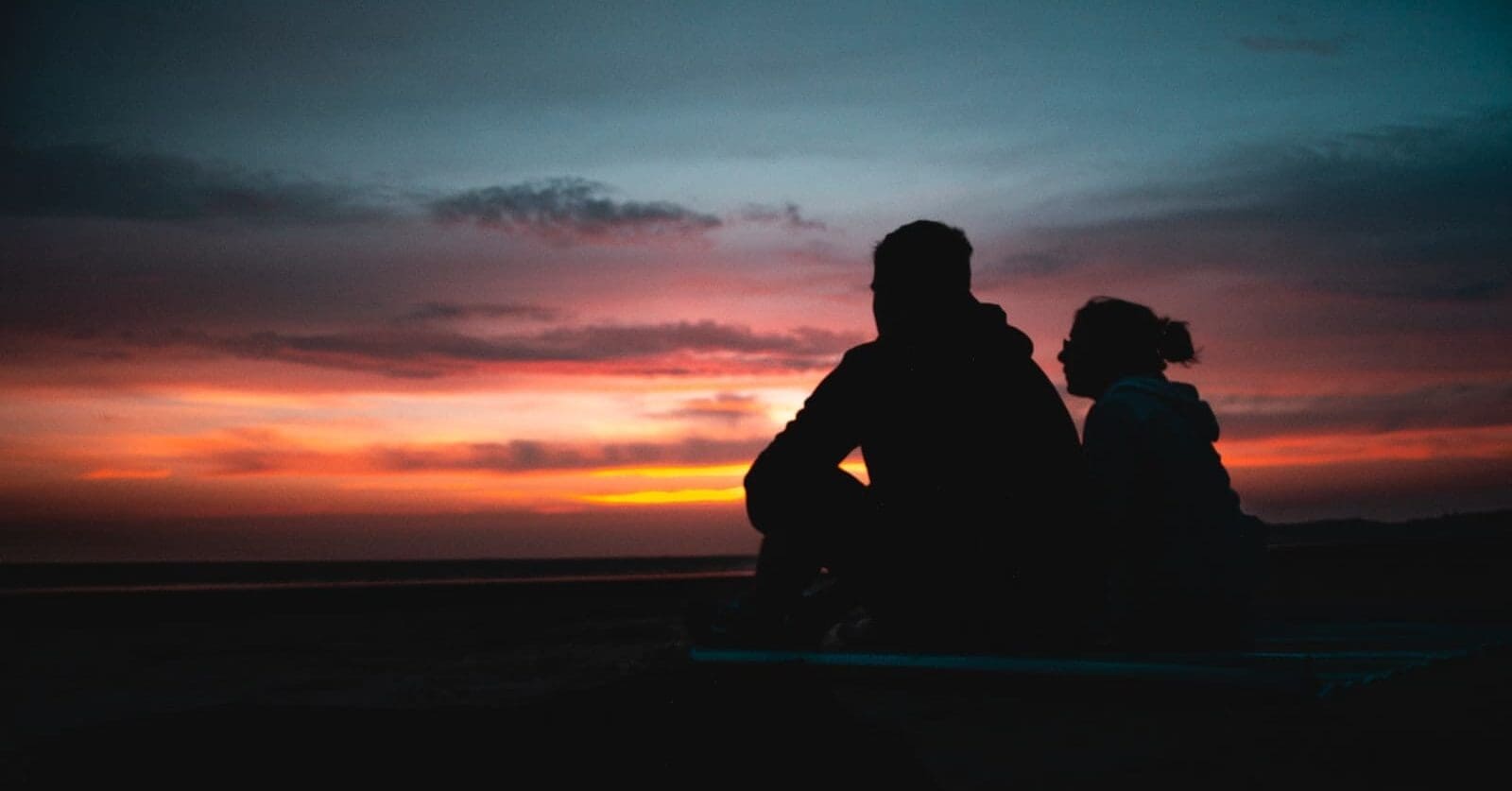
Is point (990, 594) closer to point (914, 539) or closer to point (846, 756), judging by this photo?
point (914, 539)

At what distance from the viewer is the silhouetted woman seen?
362 centimetres

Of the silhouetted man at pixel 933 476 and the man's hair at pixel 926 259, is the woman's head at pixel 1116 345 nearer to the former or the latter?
the silhouetted man at pixel 933 476

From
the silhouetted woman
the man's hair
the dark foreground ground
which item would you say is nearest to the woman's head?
the silhouetted woman

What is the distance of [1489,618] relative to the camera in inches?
264

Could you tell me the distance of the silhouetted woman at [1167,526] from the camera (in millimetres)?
3623

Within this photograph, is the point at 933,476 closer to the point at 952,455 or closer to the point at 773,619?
the point at 952,455

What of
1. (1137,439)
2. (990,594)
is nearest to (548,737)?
(990,594)

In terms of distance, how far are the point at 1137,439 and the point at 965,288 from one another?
728 mm

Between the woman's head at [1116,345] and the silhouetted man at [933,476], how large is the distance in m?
0.65

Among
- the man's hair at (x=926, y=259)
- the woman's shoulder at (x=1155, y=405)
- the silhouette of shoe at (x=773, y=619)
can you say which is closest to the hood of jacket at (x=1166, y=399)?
the woman's shoulder at (x=1155, y=405)

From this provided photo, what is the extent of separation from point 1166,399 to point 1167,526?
1.37 feet

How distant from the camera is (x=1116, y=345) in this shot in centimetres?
410

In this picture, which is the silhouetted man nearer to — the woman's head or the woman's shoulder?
the woman's shoulder

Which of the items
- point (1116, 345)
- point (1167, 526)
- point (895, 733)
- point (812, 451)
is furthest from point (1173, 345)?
point (895, 733)
